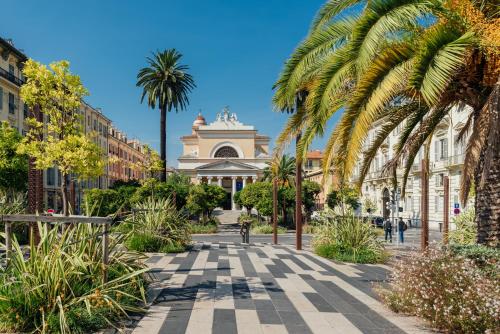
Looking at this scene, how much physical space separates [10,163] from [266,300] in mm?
23655

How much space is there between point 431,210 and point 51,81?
131 ft

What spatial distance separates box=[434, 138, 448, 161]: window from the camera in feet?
123

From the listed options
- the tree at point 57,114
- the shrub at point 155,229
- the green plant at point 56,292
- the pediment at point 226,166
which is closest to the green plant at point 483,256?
the green plant at point 56,292

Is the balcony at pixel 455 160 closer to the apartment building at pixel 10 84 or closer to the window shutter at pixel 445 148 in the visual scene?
the window shutter at pixel 445 148

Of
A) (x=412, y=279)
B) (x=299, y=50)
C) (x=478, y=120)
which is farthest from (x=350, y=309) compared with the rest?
(x=299, y=50)

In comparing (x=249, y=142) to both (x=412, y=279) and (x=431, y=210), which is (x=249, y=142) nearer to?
(x=431, y=210)

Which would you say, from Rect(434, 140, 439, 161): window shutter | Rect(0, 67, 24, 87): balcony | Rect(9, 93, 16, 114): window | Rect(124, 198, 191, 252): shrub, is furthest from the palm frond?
Rect(9, 93, 16, 114): window

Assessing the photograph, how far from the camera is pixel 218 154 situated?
245 feet

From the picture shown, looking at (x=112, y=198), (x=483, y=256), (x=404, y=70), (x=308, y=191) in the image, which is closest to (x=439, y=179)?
(x=308, y=191)

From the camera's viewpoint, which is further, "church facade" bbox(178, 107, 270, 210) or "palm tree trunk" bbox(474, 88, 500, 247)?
"church facade" bbox(178, 107, 270, 210)

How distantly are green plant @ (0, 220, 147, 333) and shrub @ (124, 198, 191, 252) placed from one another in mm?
6986

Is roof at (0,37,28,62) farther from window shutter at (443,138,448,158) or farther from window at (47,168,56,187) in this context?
window shutter at (443,138,448,158)

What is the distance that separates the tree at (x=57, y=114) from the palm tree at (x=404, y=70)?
14.4 ft

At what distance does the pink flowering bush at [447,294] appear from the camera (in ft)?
15.8
